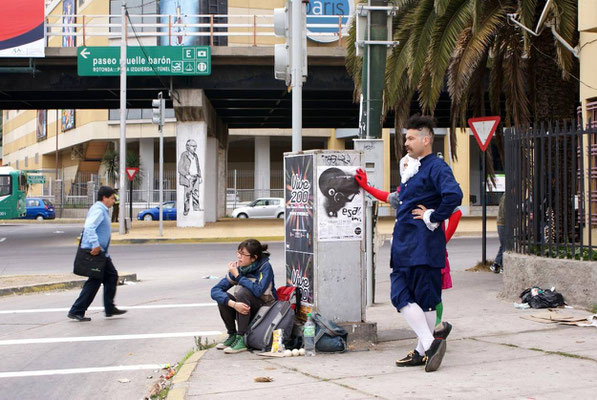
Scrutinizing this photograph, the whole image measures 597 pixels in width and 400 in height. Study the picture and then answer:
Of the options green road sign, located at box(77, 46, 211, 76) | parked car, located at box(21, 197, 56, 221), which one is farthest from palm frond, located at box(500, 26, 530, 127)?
parked car, located at box(21, 197, 56, 221)

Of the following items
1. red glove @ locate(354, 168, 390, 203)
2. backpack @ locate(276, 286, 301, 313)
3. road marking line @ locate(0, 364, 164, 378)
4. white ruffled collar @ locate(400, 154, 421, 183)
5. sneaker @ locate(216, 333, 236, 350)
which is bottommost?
road marking line @ locate(0, 364, 164, 378)

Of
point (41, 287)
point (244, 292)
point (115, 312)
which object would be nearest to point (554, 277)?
point (244, 292)

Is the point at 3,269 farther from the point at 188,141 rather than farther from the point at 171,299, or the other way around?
the point at 188,141

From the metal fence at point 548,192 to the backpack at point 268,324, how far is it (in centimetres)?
371

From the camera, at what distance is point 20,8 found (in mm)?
26750

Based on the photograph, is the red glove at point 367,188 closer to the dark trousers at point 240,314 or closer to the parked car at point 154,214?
the dark trousers at point 240,314

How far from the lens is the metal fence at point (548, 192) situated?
900 cm

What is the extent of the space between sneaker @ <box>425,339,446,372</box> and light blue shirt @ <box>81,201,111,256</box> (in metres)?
5.18

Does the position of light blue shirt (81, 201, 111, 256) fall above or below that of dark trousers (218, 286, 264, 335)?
above

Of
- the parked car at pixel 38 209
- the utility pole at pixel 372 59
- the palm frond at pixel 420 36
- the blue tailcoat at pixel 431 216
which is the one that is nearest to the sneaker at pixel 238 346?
the blue tailcoat at pixel 431 216

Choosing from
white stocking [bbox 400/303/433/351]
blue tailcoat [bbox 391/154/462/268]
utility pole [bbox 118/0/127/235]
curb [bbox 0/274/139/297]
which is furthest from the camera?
utility pole [bbox 118/0/127/235]

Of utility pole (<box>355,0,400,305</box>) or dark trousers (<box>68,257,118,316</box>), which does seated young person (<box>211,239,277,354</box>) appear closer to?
utility pole (<box>355,0,400,305</box>)

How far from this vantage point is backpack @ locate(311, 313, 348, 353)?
6922 mm

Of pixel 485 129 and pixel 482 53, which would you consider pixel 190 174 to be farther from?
pixel 482 53
